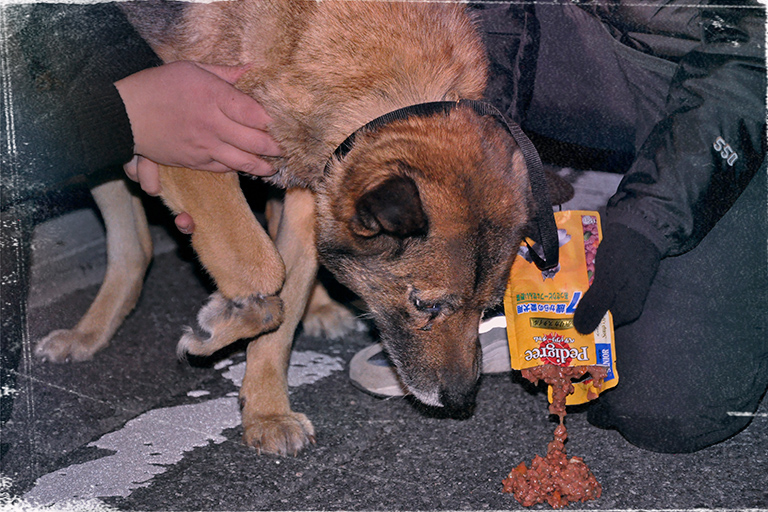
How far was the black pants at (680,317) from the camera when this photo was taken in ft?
9.57

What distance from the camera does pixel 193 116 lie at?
2725 mm

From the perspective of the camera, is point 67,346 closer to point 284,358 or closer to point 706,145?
point 284,358

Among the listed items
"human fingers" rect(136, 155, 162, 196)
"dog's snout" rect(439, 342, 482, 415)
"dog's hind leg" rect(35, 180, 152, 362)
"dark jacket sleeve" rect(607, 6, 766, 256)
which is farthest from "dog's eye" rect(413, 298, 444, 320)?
"dog's hind leg" rect(35, 180, 152, 362)

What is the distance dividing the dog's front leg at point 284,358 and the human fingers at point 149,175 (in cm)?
62

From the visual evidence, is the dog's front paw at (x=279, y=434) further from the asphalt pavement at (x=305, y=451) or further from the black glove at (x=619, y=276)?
the black glove at (x=619, y=276)

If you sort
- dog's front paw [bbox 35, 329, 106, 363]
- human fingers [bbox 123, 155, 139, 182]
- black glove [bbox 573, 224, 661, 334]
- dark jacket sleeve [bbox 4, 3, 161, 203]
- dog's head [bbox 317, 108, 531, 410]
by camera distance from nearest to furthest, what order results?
dog's head [bbox 317, 108, 531, 410], dark jacket sleeve [bbox 4, 3, 161, 203], black glove [bbox 573, 224, 661, 334], human fingers [bbox 123, 155, 139, 182], dog's front paw [bbox 35, 329, 106, 363]

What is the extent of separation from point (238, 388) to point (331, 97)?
1511 mm

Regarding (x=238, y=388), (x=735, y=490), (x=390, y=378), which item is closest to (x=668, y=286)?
(x=735, y=490)

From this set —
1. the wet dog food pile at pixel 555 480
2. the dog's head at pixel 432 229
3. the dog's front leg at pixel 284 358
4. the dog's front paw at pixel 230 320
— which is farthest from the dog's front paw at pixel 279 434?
the wet dog food pile at pixel 555 480

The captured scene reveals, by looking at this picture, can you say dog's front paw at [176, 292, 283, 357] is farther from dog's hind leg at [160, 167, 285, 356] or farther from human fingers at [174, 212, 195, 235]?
human fingers at [174, 212, 195, 235]

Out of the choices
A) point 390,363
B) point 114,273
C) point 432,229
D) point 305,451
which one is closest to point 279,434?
point 305,451

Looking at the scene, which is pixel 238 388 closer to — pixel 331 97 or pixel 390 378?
pixel 390 378

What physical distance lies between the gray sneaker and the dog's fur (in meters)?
0.36

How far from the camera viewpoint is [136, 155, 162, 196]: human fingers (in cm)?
282
